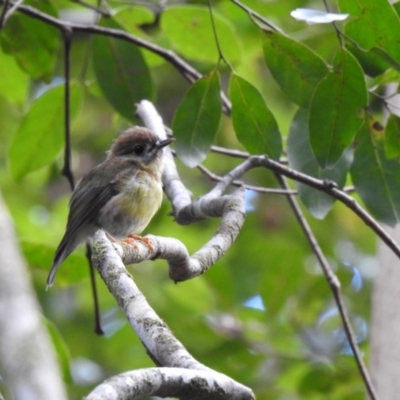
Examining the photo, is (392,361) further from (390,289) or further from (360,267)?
(360,267)

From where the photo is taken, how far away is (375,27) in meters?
3.53

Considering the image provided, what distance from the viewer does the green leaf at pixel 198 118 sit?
4133mm

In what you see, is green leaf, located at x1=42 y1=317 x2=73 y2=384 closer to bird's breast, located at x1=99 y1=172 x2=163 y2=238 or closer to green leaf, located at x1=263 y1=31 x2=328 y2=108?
bird's breast, located at x1=99 y1=172 x2=163 y2=238

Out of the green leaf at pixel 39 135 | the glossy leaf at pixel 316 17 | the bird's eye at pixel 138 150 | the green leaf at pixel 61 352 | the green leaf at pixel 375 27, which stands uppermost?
the glossy leaf at pixel 316 17

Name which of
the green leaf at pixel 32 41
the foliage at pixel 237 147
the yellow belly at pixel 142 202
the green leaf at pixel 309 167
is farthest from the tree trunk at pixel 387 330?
the green leaf at pixel 32 41

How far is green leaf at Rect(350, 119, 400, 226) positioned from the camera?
4.06 meters

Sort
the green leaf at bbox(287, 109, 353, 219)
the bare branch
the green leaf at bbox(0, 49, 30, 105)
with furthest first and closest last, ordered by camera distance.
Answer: the green leaf at bbox(0, 49, 30, 105)
the green leaf at bbox(287, 109, 353, 219)
the bare branch

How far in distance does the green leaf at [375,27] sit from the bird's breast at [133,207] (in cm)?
182

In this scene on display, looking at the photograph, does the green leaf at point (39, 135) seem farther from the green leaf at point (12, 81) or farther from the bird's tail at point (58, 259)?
the bird's tail at point (58, 259)

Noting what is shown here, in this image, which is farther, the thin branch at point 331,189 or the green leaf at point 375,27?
the thin branch at point 331,189

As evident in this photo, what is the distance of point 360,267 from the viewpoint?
8422 millimetres

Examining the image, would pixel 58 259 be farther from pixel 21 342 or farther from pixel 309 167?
pixel 21 342

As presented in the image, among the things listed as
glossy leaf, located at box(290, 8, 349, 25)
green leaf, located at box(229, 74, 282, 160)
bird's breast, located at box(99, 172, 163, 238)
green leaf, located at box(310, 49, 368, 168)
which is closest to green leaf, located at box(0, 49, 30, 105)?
bird's breast, located at box(99, 172, 163, 238)

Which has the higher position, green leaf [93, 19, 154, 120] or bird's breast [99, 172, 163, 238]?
green leaf [93, 19, 154, 120]
